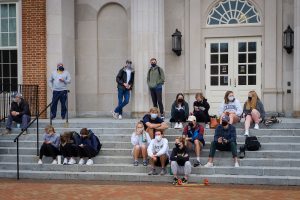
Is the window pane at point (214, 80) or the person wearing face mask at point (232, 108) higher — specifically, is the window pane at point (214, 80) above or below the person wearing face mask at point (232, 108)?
above

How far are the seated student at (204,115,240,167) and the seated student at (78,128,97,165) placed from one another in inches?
120

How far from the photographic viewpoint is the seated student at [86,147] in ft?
43.3

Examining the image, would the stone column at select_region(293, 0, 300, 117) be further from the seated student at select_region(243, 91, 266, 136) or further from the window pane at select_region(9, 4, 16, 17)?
the window pane at select_region(9, 4, 16, 17)

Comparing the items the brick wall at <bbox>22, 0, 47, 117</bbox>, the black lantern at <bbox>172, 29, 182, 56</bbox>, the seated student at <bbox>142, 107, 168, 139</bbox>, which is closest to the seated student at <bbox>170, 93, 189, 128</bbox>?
the seated student at <bbox>142, 107, 168, 139</bbox>

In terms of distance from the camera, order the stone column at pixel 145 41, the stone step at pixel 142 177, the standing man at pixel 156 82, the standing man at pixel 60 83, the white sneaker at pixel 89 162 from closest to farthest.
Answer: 1. the stone step at pixel 142 177
2. the white sneaker at pixel 89 162
3. the standing man at pixel 156 82
4. the standing man at pixel 60 83
5. the stone column at pixel 145 41

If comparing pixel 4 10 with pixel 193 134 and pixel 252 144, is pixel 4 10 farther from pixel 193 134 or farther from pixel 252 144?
pixel 252 144

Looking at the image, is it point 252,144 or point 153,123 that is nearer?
point 252,144

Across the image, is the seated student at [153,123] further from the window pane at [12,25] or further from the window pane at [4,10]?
the window pane at [4,10]

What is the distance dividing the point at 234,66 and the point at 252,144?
5.47 meters

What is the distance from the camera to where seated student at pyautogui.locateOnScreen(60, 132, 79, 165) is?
1320 centimetres

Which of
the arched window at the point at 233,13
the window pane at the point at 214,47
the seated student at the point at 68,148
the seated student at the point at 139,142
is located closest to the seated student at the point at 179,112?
the seated student at the point at 139,142

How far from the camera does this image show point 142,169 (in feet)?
41.6

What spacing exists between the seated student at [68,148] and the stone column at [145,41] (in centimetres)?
478

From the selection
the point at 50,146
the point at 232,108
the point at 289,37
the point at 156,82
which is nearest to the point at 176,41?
the point at 156,82
